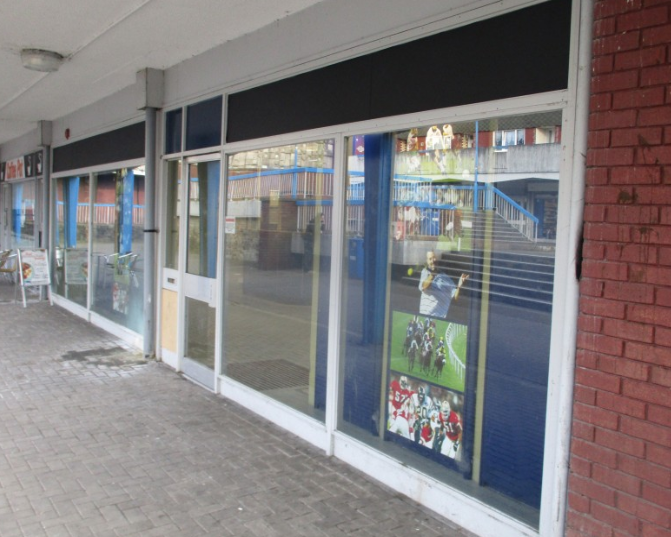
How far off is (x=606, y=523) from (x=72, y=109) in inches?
379

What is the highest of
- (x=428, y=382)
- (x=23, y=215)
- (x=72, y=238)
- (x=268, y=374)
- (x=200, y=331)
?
(x=23, y=215)

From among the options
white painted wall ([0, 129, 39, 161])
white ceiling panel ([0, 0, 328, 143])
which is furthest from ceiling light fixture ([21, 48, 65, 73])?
white painted wall ([0, 129, 39, 161])

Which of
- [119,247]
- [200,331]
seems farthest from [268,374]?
[119,247]

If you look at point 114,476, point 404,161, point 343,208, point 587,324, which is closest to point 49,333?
point 114,476

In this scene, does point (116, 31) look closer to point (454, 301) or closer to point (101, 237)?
point (454, 301)

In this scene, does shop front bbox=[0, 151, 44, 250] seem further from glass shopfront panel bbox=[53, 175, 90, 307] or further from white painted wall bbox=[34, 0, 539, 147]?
white painted wall bbox=[34, 0, 539, 147]

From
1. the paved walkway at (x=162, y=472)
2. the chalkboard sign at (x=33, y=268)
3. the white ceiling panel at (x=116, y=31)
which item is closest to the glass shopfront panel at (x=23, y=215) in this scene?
the chalkboard sign at (x=33, y=268)

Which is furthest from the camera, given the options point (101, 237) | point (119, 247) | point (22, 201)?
point (22, 201)

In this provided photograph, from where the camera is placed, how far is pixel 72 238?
11.0m

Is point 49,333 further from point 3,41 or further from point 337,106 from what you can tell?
point 337,106

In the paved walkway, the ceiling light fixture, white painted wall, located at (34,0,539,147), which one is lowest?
the paved walkway

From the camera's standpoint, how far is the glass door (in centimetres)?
632

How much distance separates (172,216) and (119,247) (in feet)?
7.26

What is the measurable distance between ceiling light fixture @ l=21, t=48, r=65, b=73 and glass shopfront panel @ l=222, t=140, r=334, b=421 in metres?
2.30
